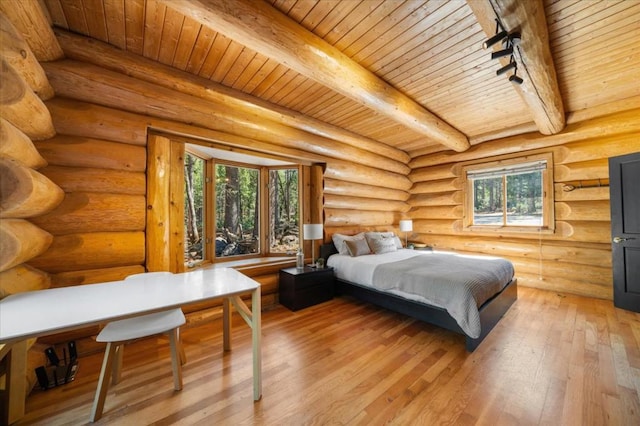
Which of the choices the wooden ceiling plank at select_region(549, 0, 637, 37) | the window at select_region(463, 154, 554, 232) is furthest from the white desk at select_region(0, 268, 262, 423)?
the window at select_region(463, 154, 554, 232)

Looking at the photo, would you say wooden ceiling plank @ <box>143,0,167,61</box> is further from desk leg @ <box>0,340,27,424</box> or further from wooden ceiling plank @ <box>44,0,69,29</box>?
desk leg @ <box>0,340,27,424</box>

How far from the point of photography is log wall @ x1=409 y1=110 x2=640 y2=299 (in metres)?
3.56

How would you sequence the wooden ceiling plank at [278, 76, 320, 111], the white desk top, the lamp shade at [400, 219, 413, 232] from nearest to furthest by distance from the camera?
the white desk top, the wooden ceiling plank at [278, 76, 320, 111], the lamp shade at [400, 219, 413, 232]

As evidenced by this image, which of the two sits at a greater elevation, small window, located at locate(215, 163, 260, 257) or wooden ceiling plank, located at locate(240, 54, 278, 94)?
wooden ceiling plank, located at locate(240, 54, 278, 94)

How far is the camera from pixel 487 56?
238 cm

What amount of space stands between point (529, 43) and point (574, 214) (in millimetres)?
3488

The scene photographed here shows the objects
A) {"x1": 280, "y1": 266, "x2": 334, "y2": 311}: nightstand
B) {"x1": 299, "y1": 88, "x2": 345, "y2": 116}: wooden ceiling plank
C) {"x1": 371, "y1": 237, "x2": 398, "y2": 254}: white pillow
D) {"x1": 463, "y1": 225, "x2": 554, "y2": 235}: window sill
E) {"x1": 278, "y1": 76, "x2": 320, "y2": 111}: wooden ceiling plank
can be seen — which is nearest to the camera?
{"x1": 278, "y1": 76, "x2": 320, "y2": 111}: wooden ceiling plank

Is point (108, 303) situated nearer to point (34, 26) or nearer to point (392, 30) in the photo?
point (34, 26)

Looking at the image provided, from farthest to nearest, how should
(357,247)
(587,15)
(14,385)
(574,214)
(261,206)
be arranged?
(261,206)
(357,247)
(574,214)
(587,15)
(14,385)

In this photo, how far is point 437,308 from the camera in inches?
101

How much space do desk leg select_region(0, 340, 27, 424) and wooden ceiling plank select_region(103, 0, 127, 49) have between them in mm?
2494

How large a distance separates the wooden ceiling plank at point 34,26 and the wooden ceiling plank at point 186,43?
881 millimetres

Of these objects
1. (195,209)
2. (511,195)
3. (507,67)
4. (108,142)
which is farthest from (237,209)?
(511,195)

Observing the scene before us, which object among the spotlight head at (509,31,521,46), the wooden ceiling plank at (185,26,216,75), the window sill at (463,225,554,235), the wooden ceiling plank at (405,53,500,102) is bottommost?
the window sill at (463,225,554,235)
